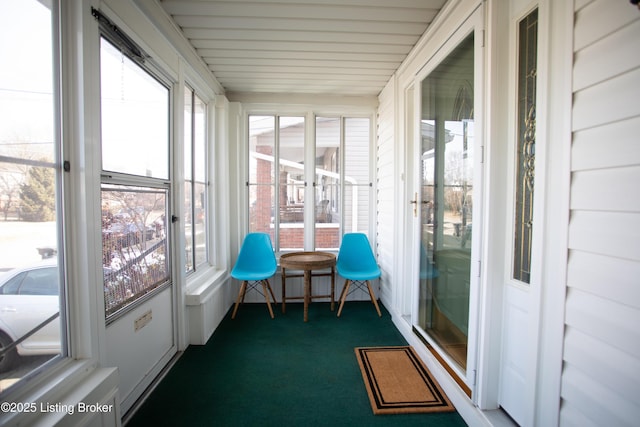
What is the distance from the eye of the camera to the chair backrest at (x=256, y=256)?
129 inches

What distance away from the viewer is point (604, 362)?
3.26 feet

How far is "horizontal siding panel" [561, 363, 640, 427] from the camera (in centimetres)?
93

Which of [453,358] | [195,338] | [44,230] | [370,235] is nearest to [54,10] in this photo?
[44,230]

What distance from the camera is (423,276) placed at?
95.1 inches

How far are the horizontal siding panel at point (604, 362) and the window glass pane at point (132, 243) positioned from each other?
2260 mm

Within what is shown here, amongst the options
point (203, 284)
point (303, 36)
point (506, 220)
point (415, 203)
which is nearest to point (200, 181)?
point (203, 284)

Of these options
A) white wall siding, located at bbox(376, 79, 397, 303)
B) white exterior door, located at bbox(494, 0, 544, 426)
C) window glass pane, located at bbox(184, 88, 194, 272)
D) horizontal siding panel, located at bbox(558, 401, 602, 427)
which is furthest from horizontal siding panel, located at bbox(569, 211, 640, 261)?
window glass pane, located at bbox(184, 88, 194, 272)

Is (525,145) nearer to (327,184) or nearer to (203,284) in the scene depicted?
(327,184)

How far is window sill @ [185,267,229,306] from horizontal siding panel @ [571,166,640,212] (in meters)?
2.65

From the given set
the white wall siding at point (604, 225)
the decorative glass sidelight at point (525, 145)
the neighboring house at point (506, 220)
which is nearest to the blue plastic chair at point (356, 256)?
the neighboring house at point (506, 220)

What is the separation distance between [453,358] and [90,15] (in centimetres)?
296

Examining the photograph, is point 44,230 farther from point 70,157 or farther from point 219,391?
point 219,391

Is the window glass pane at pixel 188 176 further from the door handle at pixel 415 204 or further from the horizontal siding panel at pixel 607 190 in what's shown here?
the horizontal siding panel at pixel 607 190

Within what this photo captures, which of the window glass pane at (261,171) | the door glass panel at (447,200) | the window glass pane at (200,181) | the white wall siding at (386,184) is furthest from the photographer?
the window glass pane at (261,171)
